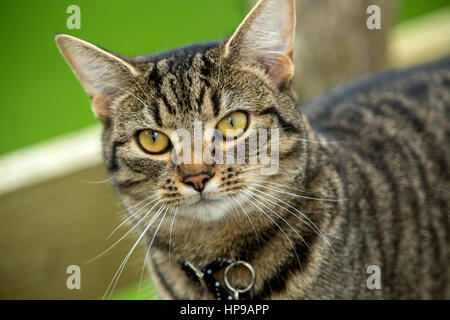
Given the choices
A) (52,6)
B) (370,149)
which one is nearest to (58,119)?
(52,6)

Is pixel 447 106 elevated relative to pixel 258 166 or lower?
elevated

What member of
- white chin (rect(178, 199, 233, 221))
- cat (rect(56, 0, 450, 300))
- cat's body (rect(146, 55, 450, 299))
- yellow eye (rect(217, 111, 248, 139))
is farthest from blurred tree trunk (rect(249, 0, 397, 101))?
white chin (rect(178, 199, 233, 221))

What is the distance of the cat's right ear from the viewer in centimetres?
151

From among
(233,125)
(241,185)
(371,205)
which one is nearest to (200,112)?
(233,125)

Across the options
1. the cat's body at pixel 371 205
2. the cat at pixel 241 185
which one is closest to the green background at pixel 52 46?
the cat's body at pixel 371 205

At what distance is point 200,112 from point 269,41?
296 mm

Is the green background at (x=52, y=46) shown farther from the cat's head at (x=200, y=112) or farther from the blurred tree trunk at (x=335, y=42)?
the cat's head at (x=200, y=112)

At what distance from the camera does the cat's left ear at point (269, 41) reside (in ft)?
4.91

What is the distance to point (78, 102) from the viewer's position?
2.81 meters

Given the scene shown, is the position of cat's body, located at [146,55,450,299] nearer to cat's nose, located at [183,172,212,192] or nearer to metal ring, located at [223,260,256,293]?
metal ring, located at [223,260,256,293]

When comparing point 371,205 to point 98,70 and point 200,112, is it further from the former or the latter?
point 98,70

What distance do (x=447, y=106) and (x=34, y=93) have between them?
6.65 ft

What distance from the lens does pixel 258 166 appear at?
59.6 inches
